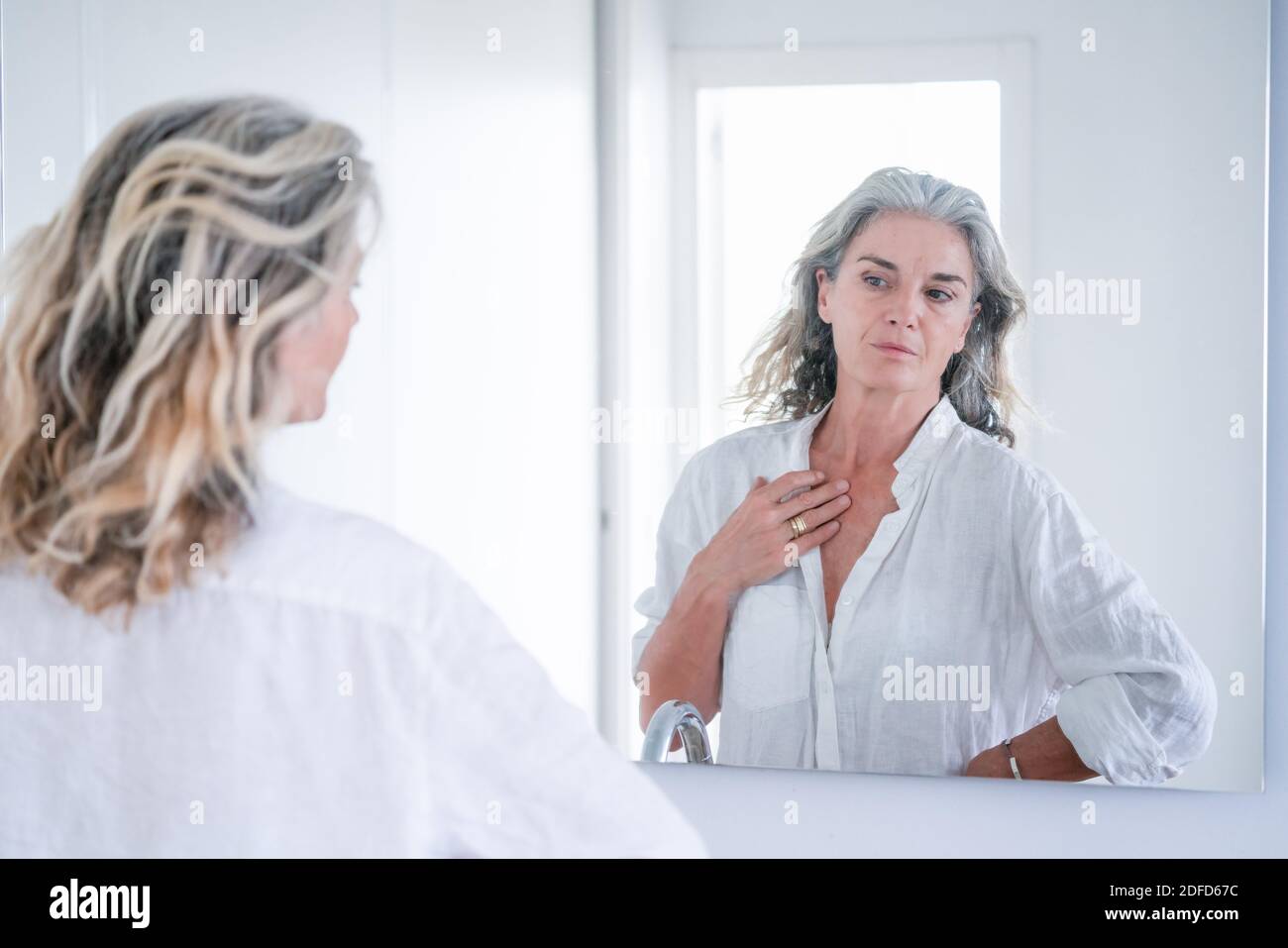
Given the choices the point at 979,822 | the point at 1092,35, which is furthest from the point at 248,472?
the point at 1092,35

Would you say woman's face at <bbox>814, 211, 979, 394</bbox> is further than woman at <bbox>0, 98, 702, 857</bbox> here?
Yes

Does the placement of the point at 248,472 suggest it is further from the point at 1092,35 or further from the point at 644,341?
the point at 1092,35

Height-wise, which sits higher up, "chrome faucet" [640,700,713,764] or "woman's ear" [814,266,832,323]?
"woman's ear" [814,266,832,323]

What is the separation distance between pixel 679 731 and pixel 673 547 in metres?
0.22

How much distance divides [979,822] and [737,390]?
584mm

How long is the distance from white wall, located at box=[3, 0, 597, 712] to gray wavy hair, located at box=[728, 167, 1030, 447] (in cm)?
23

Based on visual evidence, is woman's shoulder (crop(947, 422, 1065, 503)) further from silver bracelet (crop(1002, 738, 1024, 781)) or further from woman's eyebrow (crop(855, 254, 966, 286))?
silver bracelet (crop(1002, 738, 1024, 781))

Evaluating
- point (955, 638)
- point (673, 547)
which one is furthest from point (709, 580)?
point (955, 638)

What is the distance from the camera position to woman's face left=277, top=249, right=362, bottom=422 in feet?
4.28

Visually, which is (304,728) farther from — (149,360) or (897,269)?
(897,269)

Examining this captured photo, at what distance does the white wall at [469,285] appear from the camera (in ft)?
4.49

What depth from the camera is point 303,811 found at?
1184 millimetres

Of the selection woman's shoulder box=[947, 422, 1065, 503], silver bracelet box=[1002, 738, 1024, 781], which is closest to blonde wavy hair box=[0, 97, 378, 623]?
woman's shoulder box=[947, 422, 1065, 503]
